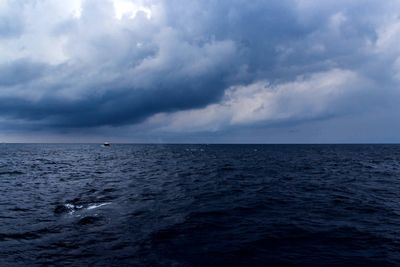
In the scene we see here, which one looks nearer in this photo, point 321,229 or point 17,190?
point 321,229

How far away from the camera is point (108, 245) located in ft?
45.9

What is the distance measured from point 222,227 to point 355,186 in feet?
72.6

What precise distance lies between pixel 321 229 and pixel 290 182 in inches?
748

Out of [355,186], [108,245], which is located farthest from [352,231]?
[355,186]

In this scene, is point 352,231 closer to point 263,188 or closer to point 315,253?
point 315,253

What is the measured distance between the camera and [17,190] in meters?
30.6

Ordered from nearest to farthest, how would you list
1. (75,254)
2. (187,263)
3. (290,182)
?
(187,263) < (75,254) < (290,182)

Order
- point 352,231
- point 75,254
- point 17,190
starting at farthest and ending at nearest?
point 17,190 → point 352,231 → point 75,254

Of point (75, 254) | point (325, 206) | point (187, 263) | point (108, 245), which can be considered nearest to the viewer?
point (187, 263)

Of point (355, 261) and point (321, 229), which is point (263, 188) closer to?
point (321, 229)

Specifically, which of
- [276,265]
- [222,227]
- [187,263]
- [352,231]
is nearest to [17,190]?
[222,227]

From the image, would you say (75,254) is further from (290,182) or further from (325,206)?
(290,182)

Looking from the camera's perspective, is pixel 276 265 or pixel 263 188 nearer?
→ pixel 276 265

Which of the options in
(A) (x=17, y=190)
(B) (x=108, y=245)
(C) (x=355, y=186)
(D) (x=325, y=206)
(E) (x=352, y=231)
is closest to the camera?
(B) (x=108, y=245)
